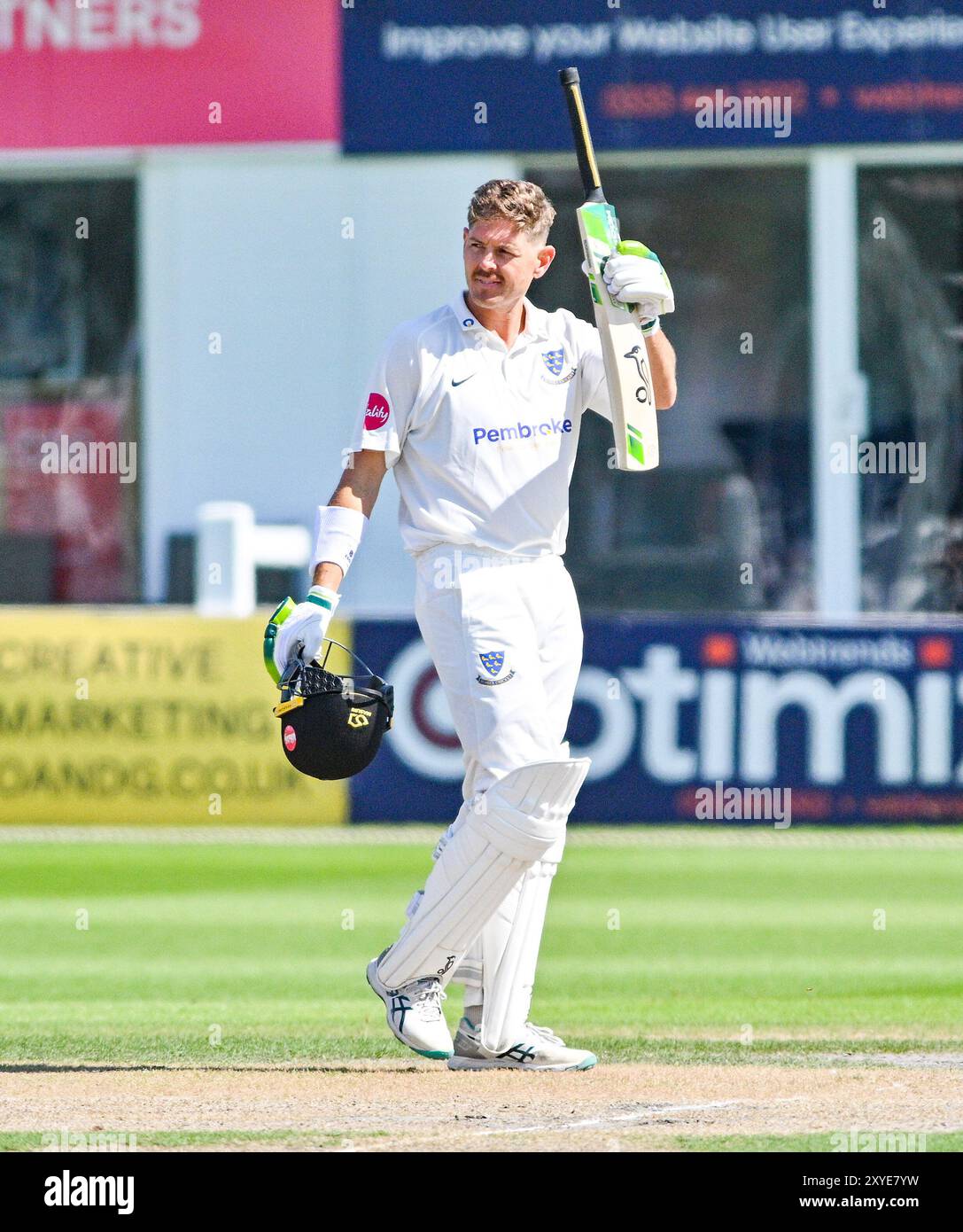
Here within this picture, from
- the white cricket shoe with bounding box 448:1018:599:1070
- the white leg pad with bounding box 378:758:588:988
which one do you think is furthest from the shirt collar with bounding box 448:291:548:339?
the white cricket shoe with bounding box 448:1018:599:1070

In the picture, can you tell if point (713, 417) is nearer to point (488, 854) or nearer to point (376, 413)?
point (376, 413)

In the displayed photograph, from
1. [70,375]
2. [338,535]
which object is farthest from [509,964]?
[70,375]

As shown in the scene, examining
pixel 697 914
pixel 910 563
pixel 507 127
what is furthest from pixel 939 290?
pixel 697 914

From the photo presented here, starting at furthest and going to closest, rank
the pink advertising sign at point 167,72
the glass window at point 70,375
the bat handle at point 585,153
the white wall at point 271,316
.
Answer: the glass window at point 70,375, the white wall at point 271,316, the pink advertising sign at point 167,72, the bat handle at point 585,153

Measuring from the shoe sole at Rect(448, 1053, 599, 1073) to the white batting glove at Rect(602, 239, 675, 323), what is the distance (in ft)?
6.27

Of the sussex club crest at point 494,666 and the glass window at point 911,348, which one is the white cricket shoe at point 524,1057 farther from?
the glass window at point 911,348

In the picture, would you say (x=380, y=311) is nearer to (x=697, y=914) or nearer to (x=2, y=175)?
(x=2, y=175)

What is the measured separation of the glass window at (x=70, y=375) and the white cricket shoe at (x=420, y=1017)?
926cm

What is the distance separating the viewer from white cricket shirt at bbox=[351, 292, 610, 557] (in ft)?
18.6

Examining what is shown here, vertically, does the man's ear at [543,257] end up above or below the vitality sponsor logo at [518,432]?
above

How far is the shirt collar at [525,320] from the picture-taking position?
576 cm

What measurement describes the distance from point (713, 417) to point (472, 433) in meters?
8.68

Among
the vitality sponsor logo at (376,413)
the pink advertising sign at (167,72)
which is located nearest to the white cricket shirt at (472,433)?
the vitality sponsor logo at (376,413)

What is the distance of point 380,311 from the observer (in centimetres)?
1434
